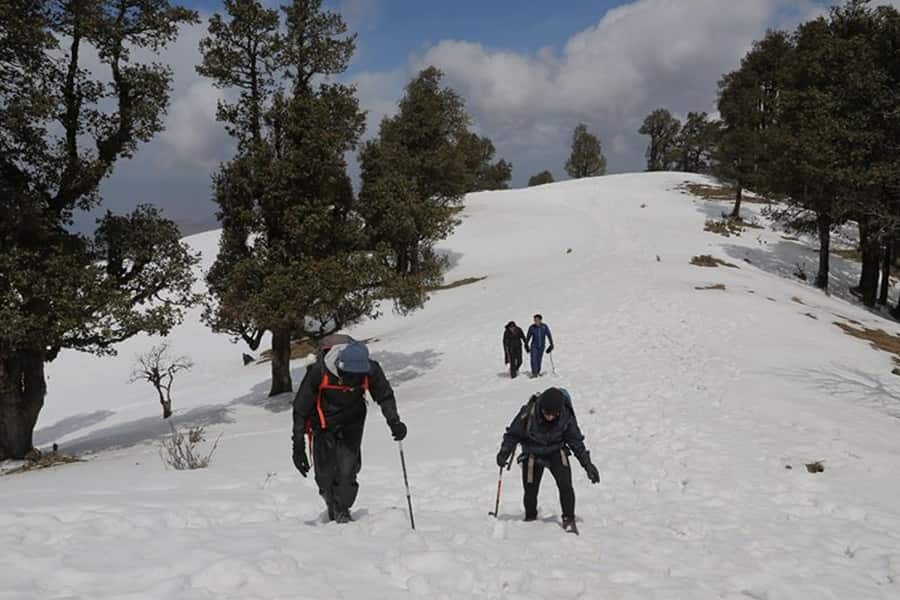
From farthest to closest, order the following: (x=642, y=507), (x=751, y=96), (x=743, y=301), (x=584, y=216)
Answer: (x=584, y=216), (x=751, y=96), (x=743, y=301), (x=642, y=507)

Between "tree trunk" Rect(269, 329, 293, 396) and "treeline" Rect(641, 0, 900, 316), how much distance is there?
64.4 ft

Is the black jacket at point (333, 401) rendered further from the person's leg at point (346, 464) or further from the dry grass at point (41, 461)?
the dry grass at point (41, 461)

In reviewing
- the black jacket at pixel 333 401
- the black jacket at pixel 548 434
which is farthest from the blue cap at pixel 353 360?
the black jacket at pixel 548 434

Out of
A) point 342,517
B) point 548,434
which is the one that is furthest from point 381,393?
point 548,434

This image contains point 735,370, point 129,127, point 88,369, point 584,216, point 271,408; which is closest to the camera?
point 129,127

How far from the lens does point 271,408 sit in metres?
19.3

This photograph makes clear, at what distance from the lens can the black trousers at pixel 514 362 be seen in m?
19.1

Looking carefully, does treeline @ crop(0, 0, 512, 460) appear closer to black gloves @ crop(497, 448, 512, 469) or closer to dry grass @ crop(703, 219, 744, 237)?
black gloves @ crop(497, 448, 512, 469)

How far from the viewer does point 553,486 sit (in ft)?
32.1

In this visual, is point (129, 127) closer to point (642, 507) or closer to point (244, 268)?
point (244, 268)

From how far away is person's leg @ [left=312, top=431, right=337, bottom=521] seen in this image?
270 inches

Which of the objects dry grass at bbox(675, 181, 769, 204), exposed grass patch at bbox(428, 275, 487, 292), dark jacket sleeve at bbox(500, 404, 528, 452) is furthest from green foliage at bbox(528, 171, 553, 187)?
dark jacket sleeve at bbox(500, 404, 528, 452)

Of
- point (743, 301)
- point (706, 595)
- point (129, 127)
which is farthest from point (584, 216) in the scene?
point (706, 595)

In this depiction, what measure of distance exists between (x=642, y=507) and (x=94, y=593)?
734cm
